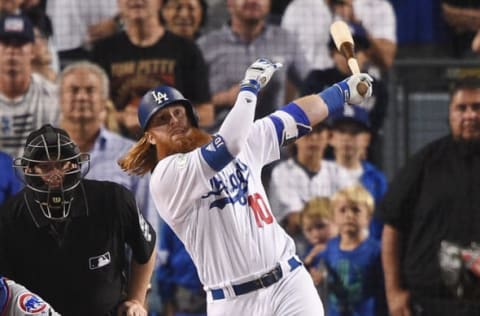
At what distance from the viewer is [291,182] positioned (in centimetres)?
897

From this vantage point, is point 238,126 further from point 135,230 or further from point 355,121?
point 355,121

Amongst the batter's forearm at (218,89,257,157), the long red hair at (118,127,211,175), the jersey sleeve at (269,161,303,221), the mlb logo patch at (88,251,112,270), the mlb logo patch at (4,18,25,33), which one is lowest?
the jersey sleeve at (269,161,303,221)

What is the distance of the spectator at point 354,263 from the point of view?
8766 mm

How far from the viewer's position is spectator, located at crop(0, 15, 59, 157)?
898cm

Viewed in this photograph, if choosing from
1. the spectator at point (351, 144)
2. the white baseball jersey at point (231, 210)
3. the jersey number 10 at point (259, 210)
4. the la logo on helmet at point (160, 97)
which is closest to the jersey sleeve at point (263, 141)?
the white baseball jersey at point (231, 210)

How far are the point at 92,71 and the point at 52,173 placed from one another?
11.9 ft

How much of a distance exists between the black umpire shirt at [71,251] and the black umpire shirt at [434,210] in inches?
130

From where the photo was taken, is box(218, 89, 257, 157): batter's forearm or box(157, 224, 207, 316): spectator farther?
box(157, 224, 207, 316): spectator

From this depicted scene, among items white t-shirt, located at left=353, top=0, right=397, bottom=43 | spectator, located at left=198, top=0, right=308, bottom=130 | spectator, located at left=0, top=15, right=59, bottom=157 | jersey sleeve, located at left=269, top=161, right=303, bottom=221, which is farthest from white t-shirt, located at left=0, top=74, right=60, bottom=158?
white t-shirt, located at left=353, top=0, right=397, bottom=43

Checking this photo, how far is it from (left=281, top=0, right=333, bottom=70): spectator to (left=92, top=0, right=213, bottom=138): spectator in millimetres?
681

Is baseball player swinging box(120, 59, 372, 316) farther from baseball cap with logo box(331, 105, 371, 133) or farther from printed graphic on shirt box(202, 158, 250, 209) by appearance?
baseball cap with logo box(331, 105, 371, 133)

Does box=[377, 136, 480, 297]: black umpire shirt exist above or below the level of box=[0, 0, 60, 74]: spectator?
below

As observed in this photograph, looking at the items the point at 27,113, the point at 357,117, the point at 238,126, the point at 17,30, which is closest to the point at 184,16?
the point at 17,30

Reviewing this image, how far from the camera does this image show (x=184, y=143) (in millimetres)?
5602
